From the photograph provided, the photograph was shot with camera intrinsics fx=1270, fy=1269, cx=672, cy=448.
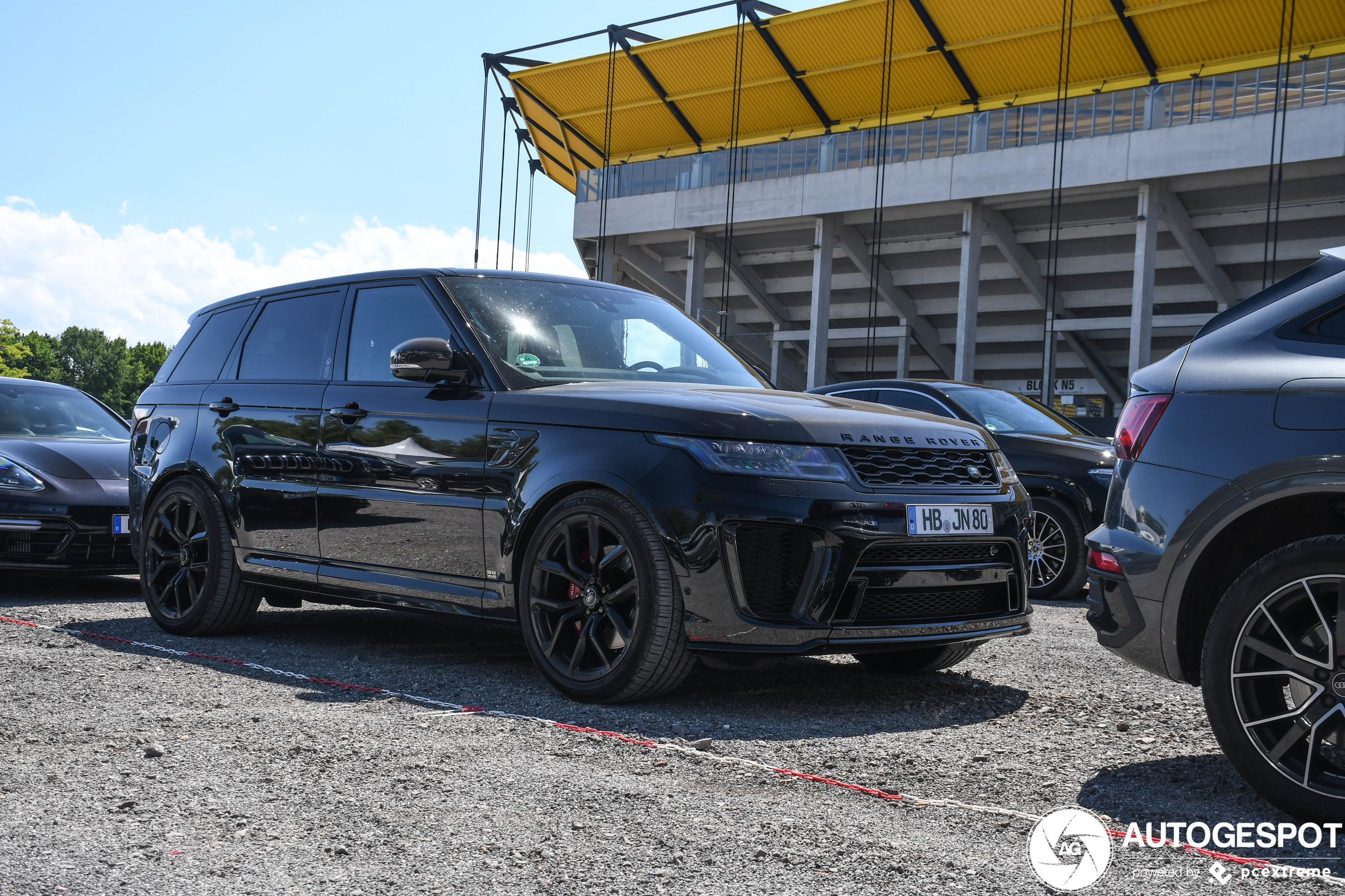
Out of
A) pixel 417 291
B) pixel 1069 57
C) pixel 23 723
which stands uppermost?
pixel 1069 57

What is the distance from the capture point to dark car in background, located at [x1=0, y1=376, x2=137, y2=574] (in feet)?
26.4

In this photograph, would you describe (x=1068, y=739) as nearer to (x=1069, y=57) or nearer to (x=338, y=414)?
(x=338, y=414)

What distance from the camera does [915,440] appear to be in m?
4.70

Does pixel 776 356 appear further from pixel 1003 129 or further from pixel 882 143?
pixel 1003 129

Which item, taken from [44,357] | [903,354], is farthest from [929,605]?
[44,357]

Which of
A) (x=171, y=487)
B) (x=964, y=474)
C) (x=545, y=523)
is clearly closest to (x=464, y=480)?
(x=545, y=523)

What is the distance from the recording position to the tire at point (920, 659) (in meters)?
5.44

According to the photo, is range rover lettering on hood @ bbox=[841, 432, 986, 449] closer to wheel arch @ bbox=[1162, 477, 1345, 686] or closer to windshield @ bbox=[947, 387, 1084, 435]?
wheel arch @ bbox=[1162, 477, 1345, 686]

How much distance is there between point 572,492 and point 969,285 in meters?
31.7

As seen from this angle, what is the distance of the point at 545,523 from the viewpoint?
4.75 meters

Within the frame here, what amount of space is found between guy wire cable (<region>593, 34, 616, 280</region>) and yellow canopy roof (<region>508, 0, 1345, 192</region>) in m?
0.22

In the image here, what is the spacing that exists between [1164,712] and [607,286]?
3.11 meters

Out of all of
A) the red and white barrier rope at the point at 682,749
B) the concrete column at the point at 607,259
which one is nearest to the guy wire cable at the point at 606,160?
the concrete column at the point at 607,259

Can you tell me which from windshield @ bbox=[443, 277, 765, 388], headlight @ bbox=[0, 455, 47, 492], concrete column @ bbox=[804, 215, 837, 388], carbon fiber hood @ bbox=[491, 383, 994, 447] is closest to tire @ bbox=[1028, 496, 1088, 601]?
windshield @ bbox=[443, 277, 765, 388]
